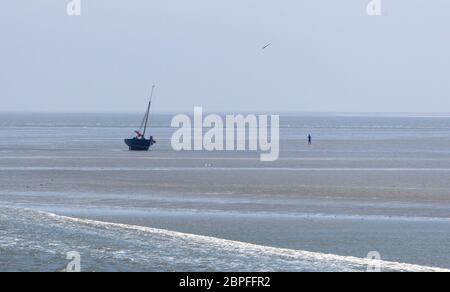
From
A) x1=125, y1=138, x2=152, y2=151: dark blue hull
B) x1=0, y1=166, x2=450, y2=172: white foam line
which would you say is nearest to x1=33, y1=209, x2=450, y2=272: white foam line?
x1=0, y1=166, x2=450, y2=172: white foam line

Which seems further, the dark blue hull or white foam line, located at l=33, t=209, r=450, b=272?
the dark blue hull

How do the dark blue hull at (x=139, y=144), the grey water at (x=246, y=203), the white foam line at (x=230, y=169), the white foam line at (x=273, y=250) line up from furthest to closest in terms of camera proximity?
the dark blue hull at (x=139, y=144) → the white foam line at (x=230, y=169) → the grey water at (x=246, y=203) → the white foam line at (x=273, y=250)

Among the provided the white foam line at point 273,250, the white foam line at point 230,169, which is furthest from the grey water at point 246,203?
the white foam line at point 273,250

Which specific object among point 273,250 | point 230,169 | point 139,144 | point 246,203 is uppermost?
point 139,144

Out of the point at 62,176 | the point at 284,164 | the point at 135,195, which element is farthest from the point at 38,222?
the point at 284,164

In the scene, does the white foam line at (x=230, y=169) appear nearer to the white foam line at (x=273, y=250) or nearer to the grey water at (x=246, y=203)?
the grey water at (x=246, y=203)

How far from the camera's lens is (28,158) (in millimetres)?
62469

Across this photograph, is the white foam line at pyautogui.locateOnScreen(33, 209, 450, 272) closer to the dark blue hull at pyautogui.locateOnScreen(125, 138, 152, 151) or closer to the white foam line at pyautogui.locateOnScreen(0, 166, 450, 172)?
the white foam line at pyautogui.locateOnScreen(0, 166, 450, 172)

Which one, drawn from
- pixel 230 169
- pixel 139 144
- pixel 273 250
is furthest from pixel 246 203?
pixel 139 144

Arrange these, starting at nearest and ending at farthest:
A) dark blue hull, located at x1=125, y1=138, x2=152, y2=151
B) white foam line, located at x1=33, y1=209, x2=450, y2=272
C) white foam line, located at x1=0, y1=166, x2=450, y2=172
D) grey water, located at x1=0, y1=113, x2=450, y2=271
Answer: white foam line, located at x1=33, y1=209, x2=450, y2=272
grey water, located at x1=0, y1=113, x2=450, y2=271
white foam line, located at x1=0, y1=166, x2=450, y2=172
dark blue hull, located at x1=125, y1=138, x2=152, y2=151

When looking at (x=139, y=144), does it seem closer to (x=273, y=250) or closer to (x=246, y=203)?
(x=246, y=203)

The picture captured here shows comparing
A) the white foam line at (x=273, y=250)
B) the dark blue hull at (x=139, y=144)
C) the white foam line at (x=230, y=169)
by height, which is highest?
the dark blue hull at (x=139, y=144)

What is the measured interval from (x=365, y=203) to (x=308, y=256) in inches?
486

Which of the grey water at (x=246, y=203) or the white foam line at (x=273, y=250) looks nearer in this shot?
the white foam line at (x=273, y=250)
